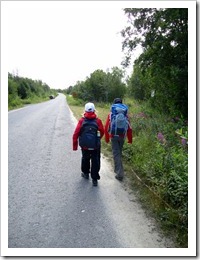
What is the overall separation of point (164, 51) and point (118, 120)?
6.00 meters

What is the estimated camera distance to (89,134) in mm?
4824

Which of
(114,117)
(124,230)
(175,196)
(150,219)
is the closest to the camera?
(124,230)

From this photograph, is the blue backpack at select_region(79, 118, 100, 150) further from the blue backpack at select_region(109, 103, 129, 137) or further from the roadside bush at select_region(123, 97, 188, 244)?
the roadside bush at select_region(123, 97, 188, 244)

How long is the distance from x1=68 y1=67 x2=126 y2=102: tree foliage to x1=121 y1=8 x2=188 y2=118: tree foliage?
17113 mm

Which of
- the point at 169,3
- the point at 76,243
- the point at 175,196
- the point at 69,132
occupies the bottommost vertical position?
the point at 76,243

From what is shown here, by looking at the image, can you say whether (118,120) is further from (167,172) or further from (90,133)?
(167,172)

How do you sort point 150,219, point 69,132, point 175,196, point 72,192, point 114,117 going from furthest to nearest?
point 69,132, point 114,117, point 72,192, point 175,196, point 150,219

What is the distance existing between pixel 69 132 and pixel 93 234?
8.23 metres

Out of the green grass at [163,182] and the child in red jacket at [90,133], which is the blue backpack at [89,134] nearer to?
the child in red jacket at [90,133]

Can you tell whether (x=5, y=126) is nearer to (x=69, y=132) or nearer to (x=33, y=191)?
(x=33, y=191)

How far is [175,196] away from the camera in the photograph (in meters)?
4.11

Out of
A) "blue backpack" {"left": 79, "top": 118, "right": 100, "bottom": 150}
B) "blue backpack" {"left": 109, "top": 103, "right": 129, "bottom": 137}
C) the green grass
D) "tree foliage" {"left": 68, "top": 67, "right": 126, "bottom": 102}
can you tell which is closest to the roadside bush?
the green grass

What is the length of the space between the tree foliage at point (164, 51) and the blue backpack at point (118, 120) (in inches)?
182

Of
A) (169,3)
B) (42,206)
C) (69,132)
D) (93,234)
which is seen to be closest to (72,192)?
(42,206)
